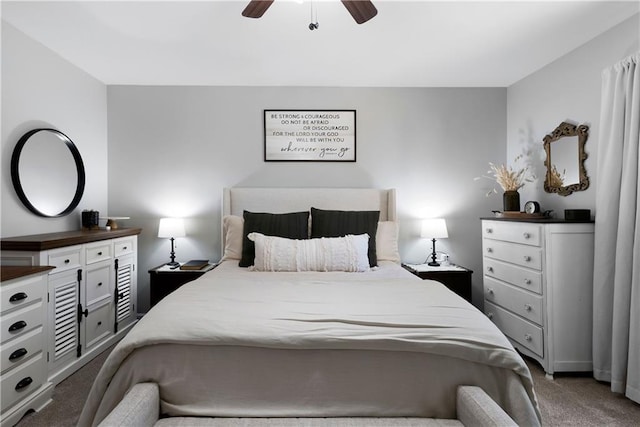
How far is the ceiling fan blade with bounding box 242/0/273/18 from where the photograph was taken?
1.73 metres

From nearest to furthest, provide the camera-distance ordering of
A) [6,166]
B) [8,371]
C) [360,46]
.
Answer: [8,371]
[6,166]
[360,46]

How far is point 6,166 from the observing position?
2.38 meters

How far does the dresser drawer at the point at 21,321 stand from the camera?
1.77 metres

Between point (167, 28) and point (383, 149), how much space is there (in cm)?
222

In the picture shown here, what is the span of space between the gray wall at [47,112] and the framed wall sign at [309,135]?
1.68 meters

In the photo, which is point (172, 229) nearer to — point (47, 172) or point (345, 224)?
point (47, 172)

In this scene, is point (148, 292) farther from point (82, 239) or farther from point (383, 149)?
point (383, 149)

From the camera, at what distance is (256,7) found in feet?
5.84

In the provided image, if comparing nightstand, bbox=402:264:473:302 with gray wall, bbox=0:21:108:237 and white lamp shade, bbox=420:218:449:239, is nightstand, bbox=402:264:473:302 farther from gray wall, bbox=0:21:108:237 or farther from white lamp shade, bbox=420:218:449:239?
gray wall, bbox=0:21:108:237

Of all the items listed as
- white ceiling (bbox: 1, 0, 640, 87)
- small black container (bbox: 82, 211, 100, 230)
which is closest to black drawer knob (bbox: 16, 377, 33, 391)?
small black container (bbox: 82, 211, 100, 230)

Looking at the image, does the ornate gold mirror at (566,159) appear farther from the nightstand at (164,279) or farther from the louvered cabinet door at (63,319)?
the louvered cabinet door at (63,319)

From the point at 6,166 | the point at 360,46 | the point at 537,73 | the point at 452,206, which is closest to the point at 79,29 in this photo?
the point at 6,166

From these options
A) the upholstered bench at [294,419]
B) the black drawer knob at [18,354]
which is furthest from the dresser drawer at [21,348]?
the upholstered bench at [294,419]

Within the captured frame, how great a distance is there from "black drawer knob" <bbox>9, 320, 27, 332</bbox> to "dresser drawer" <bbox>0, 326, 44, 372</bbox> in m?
0.06
